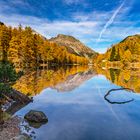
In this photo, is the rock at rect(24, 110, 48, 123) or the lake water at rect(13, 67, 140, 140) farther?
the rock at rect(24, 110, 48, 123)

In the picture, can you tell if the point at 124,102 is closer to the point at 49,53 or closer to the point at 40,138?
the point at 40,138

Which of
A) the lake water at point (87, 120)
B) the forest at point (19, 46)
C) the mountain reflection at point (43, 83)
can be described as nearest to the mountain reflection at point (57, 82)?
the mountain reflection at point (43, 83)

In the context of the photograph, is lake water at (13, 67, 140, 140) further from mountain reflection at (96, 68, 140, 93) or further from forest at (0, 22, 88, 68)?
forest at (0, 22, 88, 68)

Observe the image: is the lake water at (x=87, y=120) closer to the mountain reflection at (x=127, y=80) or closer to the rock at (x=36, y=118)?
the rock at (x=36, y=118)

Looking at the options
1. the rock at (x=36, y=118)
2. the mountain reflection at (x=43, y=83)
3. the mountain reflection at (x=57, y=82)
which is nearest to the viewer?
the rock at (x=36, y=118)

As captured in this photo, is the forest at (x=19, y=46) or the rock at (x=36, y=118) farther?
the forest at (x=19, y=46)

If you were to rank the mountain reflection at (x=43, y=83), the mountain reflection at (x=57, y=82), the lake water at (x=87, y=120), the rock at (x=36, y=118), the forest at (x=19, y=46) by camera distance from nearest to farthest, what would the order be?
the lake water at (x=87, y=120), the rock at (x=36, y=118), the mountain reflection at (x=43, y=83), the mountain reflection at (x=57, y=82), the forest at (x=19, y=46)

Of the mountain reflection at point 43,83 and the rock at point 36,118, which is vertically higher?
the rock at point 36,118

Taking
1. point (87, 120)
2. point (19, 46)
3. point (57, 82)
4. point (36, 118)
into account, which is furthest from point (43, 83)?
point (19, 46)

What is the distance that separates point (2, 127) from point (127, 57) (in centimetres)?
13639

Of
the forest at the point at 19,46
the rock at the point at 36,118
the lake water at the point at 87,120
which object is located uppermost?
the forest at the point at 19,46

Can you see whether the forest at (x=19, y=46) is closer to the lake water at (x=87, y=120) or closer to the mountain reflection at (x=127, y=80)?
the mountain reflection at (x=127, y=80)

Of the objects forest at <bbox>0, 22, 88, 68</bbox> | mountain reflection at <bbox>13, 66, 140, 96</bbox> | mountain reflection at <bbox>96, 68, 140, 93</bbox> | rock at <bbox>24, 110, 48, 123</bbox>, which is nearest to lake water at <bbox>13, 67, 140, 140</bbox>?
rock at <bbox>24, 110, 48, 123</bbox>

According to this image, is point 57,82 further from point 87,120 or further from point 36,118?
point 36,118
